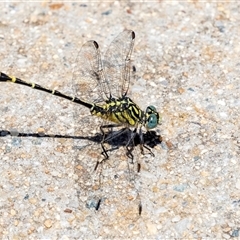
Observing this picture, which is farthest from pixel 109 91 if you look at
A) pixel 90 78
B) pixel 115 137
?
pixel 115 137

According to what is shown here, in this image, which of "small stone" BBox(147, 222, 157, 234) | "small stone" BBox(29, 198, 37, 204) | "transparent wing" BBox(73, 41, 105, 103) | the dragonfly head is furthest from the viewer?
"transparent wing" BBox(73, 41, 105, 103)

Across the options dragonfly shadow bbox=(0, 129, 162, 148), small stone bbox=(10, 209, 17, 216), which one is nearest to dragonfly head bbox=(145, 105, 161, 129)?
dragonfly shadow bbox=(0, 129, 162, 148)

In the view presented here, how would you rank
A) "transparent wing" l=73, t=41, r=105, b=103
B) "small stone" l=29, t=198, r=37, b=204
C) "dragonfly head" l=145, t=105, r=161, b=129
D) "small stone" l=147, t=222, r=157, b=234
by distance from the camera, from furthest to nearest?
"transparent wing" l=73, t=41, r=105, b=103
"dragonfly head" l=145, t=105, r=161, b=129
"small stone" l=29, t=198, r=37, b=204
"small stone" l=147, t=222, r=157, b=234

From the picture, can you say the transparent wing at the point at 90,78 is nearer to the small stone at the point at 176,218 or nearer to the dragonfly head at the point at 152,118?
the dragonfly head at the point at 152,118

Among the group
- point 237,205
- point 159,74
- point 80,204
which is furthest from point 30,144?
point 237,205

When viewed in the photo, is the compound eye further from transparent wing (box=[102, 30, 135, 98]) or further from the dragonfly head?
transparent wing (box=[102, 30, 135, 98])

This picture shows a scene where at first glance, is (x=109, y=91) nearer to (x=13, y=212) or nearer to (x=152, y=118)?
(x=152, y=118)

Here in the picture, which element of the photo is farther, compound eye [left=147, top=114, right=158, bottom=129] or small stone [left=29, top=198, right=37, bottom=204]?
compound eye [left=147, top=114, right=158, bottom=129]

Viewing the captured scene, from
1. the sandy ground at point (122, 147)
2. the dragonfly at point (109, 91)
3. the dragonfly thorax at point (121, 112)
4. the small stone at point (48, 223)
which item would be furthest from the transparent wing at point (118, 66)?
the small stone at point (48, 223)
